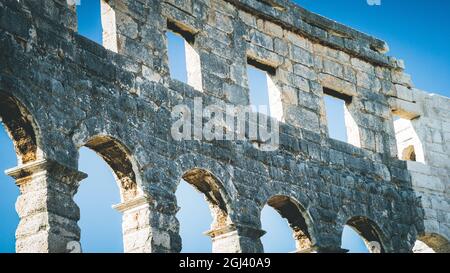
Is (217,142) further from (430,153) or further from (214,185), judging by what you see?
(430,153)

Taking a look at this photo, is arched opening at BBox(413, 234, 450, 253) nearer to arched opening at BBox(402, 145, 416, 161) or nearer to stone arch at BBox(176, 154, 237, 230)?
arched opening at BBox(402, 145, 416, 161)

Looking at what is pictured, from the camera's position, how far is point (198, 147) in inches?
421

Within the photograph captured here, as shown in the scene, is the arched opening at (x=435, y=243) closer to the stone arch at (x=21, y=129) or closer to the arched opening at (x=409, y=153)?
the arched opening at (x=409, y=153)

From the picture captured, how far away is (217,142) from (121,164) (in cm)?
156

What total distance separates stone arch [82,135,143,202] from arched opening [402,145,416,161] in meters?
6.33

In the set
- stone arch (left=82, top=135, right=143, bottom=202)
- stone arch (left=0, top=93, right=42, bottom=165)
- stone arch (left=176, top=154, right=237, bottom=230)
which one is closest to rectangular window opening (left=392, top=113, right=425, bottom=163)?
stone arch (left=176, top=154, right=237, bottom=230)

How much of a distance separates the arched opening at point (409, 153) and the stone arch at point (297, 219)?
3645 mm

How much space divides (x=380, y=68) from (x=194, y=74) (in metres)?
4.28

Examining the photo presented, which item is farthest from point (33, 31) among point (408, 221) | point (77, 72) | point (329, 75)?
point (408, 221)

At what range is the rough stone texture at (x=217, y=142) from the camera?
8.81 m

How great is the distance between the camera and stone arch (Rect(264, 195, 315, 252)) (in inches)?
458

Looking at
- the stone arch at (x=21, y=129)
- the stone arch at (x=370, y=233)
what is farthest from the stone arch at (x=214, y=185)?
the stone arch at (x=370, y=233)

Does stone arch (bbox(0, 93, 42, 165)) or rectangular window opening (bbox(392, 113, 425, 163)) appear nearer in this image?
stone arch (bbox(0, 93, 42, 165))

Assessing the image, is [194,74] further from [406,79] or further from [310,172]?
[406,79]
